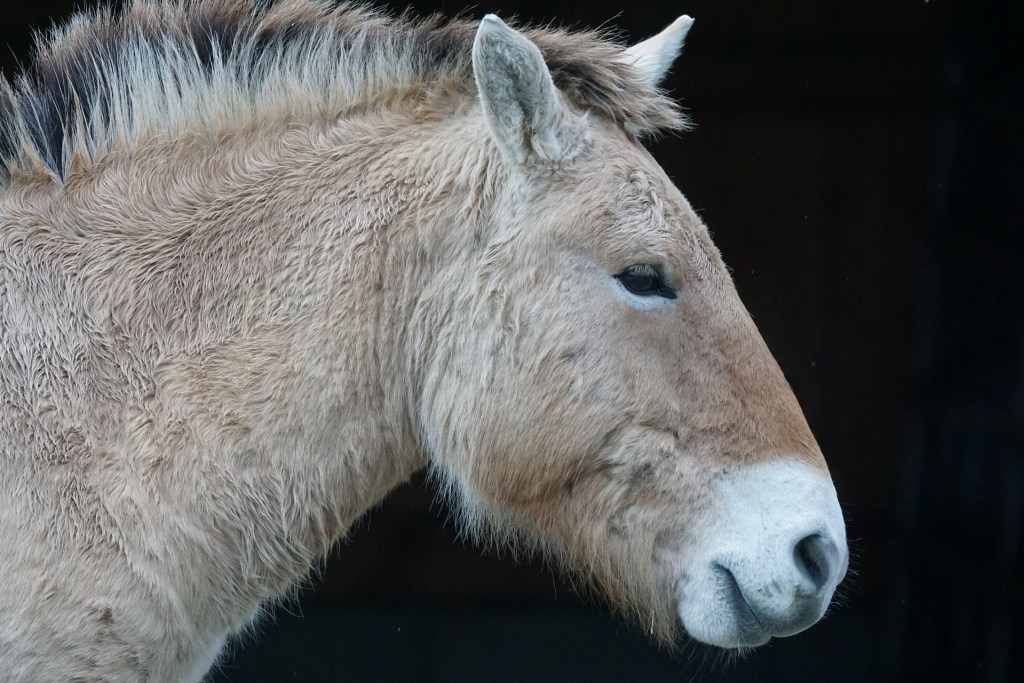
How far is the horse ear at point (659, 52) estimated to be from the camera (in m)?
2.62

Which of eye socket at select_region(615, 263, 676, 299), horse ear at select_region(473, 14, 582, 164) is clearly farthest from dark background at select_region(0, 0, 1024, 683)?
eye socket at select_region(615, 263, 676, 299)

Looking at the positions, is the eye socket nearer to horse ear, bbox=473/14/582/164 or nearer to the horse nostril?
horse ear, bbox=473/14/582/164

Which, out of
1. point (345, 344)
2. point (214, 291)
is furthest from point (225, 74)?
point (345, 344)

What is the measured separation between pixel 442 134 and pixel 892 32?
11.2 feet

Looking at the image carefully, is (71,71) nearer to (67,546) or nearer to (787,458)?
(67,546)

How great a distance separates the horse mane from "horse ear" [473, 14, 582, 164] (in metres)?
0.22

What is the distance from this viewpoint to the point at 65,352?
211 centimetres

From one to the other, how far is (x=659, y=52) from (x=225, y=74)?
1.16 meters

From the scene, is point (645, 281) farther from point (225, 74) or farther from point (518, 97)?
point (225, 74)

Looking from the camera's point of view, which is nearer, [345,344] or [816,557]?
[816,557]

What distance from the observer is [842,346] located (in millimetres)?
5070

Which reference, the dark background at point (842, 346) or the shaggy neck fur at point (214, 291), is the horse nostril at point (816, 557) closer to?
the shaggy neck fur at point (214, 291)

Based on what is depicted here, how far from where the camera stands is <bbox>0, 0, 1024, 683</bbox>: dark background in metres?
4.72

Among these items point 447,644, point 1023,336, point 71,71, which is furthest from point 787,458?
point 447,644
